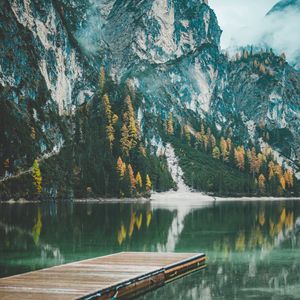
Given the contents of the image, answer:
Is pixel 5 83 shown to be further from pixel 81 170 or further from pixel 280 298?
pixel 280 298

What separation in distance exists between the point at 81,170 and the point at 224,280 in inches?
6447

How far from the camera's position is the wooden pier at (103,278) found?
75.9 feet

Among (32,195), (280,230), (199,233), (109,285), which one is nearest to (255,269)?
(109,285)

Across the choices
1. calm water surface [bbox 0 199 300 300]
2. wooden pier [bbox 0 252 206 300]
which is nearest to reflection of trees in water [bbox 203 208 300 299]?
calm water surface [bbox 0 199 300 300]

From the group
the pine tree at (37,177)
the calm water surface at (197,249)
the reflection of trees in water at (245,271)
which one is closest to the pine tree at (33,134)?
the pine tree at (37,177)

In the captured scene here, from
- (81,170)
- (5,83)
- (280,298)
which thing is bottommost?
(280,298)

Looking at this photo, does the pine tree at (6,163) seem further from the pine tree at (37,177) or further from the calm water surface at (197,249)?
the calm water surface at (197,249)

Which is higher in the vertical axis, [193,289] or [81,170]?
[81,170]

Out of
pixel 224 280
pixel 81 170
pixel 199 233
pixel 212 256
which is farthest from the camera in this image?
pixel 81 170

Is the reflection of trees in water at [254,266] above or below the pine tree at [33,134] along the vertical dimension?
below

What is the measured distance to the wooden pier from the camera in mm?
23125

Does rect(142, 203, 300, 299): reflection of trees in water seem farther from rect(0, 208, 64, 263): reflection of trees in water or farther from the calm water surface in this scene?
rect(0, 208, 64, 263): reflection of trees in water

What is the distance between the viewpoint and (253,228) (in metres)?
65.5

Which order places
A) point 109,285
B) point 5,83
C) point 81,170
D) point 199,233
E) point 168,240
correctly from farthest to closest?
point 81,170, point 5,83, point 199,233, point 168,240, point 109,285
